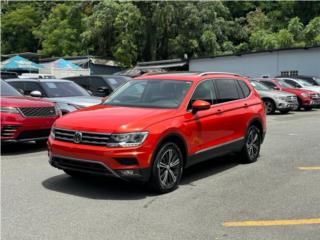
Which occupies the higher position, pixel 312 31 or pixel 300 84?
pixel 312 31

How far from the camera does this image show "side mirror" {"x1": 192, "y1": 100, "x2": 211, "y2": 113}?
7.55 metres

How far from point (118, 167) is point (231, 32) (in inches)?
1962

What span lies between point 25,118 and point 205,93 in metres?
4.06

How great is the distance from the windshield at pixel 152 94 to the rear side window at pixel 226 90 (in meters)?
0.88

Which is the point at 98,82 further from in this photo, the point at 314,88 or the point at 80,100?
the point at 314,88

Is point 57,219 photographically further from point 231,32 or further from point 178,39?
point 231,32

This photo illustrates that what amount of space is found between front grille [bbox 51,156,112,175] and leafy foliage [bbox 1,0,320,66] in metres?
39.2

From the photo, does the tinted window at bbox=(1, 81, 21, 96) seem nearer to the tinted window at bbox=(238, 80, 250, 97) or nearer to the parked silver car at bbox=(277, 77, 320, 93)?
the tinted window at bbox=(238, 80, 250, 97)

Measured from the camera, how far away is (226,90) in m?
8.99

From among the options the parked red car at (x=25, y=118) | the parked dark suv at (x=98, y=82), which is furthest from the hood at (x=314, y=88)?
the parked red car at (x=25, y=118)

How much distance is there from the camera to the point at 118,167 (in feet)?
21.6

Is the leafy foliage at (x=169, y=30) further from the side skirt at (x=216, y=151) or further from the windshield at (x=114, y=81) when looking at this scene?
the side skirt at (x=216, y=151)

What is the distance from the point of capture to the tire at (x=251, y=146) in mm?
9430

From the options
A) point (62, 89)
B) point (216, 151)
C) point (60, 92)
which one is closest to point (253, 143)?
point (216, 151)
